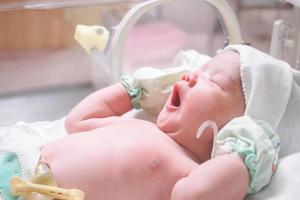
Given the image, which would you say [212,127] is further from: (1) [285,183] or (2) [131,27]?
(2) [131,27]

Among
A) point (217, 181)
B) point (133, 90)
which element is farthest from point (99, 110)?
point (217, 181)

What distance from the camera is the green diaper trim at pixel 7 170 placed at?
92cm

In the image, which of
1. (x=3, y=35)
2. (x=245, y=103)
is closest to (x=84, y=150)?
(x=245, y=103)

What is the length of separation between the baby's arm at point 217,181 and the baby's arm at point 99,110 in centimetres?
32

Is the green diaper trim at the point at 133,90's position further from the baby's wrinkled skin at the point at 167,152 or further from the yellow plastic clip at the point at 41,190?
the yellow plastic clip at the point at 41,190

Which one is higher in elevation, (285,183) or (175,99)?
(175,99)

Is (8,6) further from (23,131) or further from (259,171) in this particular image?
(259,171)

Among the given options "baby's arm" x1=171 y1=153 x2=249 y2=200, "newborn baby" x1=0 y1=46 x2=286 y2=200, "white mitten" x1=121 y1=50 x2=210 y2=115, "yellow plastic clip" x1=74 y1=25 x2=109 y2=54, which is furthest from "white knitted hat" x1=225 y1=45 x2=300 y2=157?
"yellow plastic clip" x1=74 y1=25 x2=109 y2=54

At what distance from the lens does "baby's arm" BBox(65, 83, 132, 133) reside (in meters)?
1.18

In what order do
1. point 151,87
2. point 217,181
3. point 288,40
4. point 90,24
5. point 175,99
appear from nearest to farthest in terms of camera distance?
point 217,181, point 175,99, point 151,87, point 288,40, point 90,24

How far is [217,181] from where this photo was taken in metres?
0.90

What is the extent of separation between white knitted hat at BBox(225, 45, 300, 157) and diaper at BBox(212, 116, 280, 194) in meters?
0.03

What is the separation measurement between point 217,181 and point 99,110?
41cm

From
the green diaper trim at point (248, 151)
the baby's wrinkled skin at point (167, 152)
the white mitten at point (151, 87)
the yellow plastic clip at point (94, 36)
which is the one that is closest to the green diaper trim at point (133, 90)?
the white mitten at point (151, 87)
